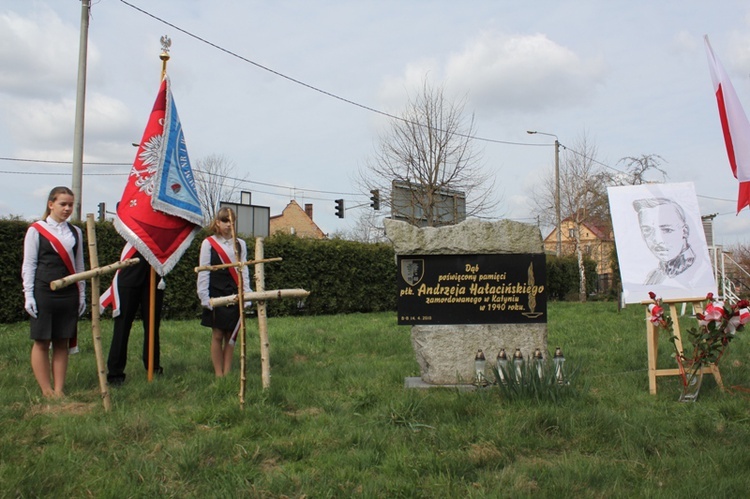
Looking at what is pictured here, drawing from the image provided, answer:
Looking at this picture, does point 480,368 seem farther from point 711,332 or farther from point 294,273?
point 294,273

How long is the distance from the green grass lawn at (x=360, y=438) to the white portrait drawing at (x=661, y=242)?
960 mm

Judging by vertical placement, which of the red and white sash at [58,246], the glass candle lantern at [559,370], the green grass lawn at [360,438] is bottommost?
the green grass lawn at [360,438]

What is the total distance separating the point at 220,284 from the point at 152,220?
2.92 ft

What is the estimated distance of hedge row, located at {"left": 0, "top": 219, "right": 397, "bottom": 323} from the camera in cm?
1057

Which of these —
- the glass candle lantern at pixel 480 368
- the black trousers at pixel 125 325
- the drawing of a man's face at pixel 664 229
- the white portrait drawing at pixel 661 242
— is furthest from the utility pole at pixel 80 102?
the drawing of a man's face at pixel 664 229

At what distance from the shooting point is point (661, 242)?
254 inches

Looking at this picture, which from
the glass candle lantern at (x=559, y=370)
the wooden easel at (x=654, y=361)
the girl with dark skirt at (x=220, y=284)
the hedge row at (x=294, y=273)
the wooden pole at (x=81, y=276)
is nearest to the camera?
the wooden pole at (x=81, y=276)

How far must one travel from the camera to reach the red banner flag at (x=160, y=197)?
18.9 ft

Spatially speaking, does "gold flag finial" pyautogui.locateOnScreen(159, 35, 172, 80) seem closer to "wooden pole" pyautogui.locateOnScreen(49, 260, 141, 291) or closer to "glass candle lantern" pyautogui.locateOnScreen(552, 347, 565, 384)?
"wooden pole" pyautogui.locateOnScreen(49, 260, 141, 291)

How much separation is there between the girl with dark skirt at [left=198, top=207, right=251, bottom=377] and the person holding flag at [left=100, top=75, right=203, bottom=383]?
293mm

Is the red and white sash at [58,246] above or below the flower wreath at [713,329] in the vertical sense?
above

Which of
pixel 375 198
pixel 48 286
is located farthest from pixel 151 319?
pixel 375 198

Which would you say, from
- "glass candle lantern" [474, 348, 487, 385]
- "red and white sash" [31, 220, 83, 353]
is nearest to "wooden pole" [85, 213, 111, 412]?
"red and white sash" [31, 220, 83, 353]

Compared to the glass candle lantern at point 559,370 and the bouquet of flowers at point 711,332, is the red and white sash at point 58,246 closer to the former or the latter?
the glass candle lantern at point 559,370
